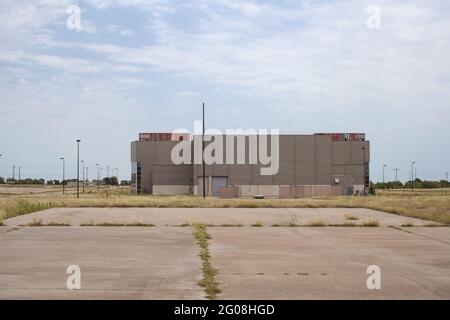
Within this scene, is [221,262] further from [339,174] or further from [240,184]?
[339,174]

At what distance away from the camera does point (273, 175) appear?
3752 inches

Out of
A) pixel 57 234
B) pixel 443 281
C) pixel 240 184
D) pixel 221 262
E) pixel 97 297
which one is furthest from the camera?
pixel 240 184

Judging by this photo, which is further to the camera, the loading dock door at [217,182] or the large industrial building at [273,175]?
the loading dock door at [217,182]

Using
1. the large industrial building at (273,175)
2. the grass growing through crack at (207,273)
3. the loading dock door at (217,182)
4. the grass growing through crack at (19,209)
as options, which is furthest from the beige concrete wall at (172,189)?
the grass growing through crack at (207,273)

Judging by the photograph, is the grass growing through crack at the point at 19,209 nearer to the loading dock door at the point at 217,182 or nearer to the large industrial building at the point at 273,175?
the large industrial building at the point at 273,175

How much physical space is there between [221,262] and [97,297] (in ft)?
18.0

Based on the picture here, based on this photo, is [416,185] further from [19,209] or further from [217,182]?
[19,209]

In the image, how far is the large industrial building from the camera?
94062 millimetres

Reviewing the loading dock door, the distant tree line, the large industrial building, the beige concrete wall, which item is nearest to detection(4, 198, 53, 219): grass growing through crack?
the large industrial building

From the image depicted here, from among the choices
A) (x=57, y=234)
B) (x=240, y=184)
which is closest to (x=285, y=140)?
(x=240, y=184)

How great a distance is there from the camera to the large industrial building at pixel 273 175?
9406 cm

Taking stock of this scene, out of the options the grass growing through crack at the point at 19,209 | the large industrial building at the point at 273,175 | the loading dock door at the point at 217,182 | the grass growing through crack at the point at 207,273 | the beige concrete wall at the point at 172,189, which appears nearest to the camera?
the grass growing through crack at the point at 207,273

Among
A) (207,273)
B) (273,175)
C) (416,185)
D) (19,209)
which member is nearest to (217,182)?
(273,175)

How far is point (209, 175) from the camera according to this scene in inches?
3725
